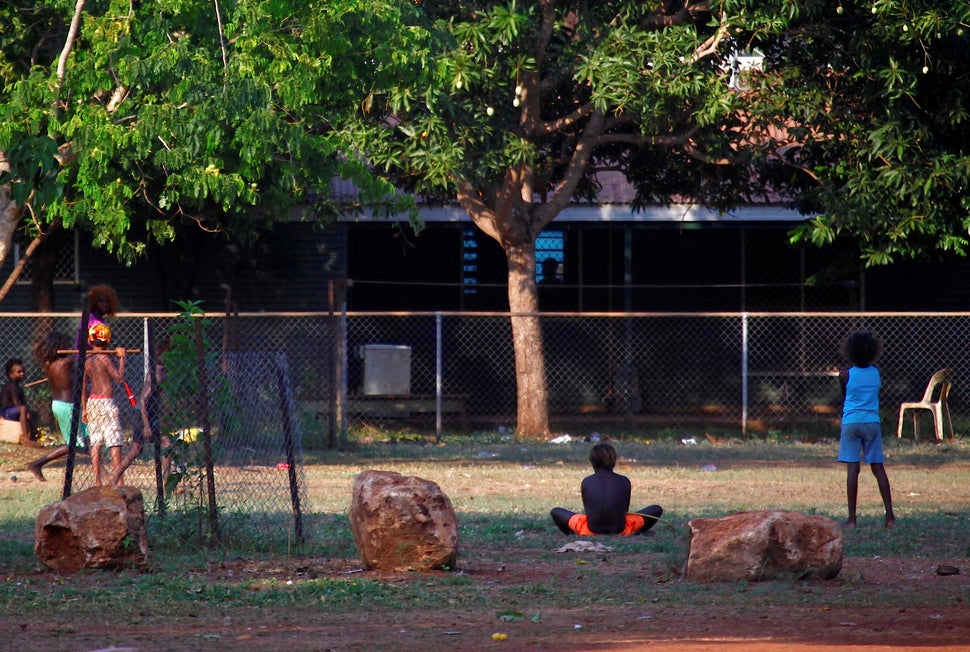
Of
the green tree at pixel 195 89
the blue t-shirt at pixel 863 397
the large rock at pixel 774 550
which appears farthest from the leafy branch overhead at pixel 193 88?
the large rock at pixel 774 550

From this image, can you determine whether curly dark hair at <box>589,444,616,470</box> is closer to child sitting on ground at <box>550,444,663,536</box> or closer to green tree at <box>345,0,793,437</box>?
child sitting on ground at <box>550,444,663,536</box>

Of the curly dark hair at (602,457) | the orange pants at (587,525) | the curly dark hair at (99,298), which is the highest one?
the curly dark hair at (99,298)

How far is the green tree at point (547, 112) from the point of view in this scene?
15.2 m

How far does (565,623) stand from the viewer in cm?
645

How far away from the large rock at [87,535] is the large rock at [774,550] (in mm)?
3527

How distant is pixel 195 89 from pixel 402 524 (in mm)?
5637

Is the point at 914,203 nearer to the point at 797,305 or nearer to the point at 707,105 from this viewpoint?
the point at 707,105

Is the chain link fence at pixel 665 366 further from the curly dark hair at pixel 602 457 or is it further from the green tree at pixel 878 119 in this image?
the curly dark hair at pixel 602 457

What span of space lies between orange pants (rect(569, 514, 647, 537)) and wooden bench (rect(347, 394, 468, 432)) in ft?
32.3

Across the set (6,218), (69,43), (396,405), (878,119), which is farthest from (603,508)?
(396,405)

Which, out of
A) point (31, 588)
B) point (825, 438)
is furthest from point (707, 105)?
point (31, 588)

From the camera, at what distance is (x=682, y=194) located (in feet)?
62.7

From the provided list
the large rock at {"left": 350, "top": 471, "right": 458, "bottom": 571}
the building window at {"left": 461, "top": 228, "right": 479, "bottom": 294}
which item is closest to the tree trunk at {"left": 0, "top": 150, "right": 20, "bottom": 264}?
the large rock at {"left": 350, "top": 471, "right": 458, "bottom": 571}

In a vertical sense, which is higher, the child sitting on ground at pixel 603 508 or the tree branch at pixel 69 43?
the tree branch at pixel 69 43
